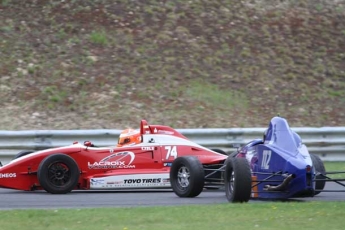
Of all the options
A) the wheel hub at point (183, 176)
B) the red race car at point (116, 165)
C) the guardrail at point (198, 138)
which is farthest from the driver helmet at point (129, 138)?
the guardrail at point (198, 138)

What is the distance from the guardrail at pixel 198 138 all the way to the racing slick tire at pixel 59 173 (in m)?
3.93

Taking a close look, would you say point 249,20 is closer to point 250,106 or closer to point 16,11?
point 250,106

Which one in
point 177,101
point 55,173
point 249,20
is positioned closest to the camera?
point 55,173

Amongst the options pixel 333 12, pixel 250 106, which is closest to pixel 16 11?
pixel 250 106

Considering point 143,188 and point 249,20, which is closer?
point 143,188

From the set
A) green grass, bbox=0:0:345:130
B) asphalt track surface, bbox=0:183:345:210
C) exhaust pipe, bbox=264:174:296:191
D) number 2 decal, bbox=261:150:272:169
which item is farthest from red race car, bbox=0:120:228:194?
green grass, bbox=0:0:345:130

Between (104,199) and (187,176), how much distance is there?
1326 millimetres

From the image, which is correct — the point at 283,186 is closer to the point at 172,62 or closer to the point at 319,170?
the point at 319,170

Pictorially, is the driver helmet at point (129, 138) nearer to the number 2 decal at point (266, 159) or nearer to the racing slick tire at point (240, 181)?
the number 2 decal at point (266, 159)

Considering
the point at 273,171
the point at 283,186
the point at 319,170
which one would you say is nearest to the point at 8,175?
the point at 273,171

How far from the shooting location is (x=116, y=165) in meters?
13.7

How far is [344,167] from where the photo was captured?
1700 cm

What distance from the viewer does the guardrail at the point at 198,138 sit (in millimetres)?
17188

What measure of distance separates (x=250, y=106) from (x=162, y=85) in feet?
8.00
